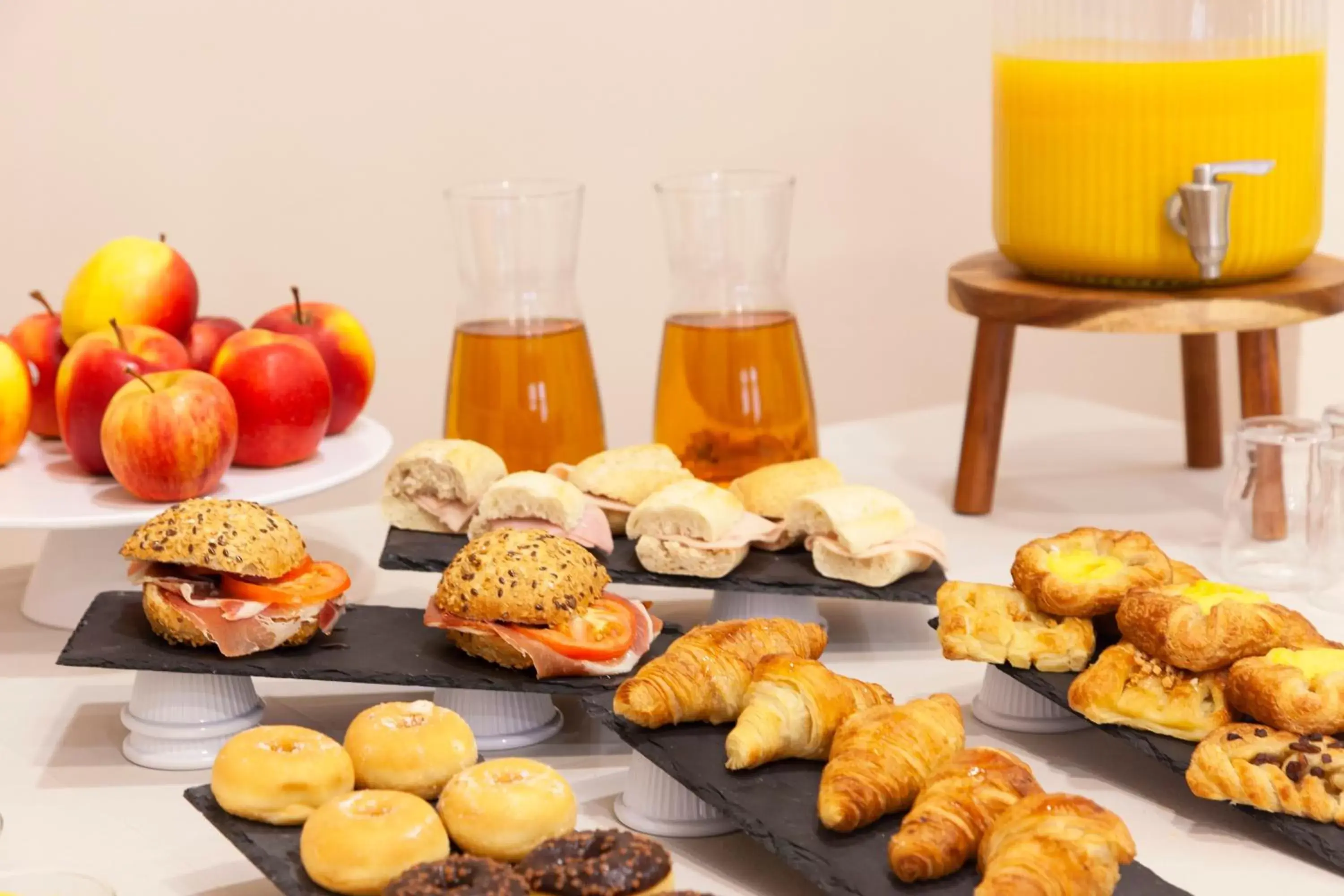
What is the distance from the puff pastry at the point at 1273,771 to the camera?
3.50 ft

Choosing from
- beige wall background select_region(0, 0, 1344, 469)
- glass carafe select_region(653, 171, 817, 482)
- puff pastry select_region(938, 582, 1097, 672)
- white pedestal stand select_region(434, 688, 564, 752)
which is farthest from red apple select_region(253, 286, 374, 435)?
beige wall background select_region(0, 0, 1344, 469)

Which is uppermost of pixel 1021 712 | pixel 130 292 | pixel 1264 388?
pixel 130 292

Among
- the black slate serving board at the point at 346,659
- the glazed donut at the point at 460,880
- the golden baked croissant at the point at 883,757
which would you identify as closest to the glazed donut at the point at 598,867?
the glazed donut at the point at 460,880

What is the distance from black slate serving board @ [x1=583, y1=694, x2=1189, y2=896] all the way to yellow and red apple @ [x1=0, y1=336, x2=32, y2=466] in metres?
0.76

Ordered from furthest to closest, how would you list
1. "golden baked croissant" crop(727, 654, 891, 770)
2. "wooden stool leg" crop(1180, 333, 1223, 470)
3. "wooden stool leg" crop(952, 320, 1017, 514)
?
"wooden stool leg" crop(1180, 333, 1223, 470)
"wooden stool leg" crop(952, 320, 1017, 514)
"golden baked croissant" crop(727, 654, 891, 770)

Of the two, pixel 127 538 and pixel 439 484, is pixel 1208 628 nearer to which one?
pixel 439 484

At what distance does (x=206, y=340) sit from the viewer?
1815mm

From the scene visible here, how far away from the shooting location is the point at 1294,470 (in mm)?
1721

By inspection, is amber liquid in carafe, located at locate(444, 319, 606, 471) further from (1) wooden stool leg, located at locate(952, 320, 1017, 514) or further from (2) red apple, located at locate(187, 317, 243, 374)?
(1) wooden stool leg, located at locate(952, 320, 1017, 514)

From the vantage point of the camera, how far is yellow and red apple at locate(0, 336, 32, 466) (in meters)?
1.65

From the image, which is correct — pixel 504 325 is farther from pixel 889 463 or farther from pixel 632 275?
pixel 632 275

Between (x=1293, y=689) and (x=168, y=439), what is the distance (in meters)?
1.00

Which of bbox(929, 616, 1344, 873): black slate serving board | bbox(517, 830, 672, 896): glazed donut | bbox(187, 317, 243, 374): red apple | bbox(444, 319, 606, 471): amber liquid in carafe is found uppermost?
bbox(187, 317, 243, 374): red apple

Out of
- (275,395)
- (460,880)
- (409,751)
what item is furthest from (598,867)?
(275,395)
